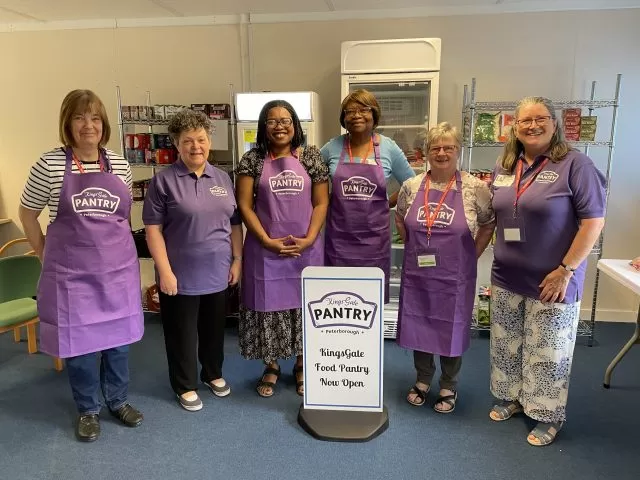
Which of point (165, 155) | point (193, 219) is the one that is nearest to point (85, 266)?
point (193, 219)

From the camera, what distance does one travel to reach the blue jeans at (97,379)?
89.0 inches

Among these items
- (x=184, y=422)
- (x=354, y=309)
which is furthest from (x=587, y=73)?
(x=184, y=422)

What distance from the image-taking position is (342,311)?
7.41ft

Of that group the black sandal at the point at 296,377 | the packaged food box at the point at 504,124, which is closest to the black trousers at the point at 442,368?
the black sandal at the point at 296,377

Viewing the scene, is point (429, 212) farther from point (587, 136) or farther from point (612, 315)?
point (612, 315)

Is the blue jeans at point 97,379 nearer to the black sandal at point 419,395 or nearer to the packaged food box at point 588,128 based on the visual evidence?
the black sandal at point 419,395

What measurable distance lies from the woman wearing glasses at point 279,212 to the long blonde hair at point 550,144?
0.89m

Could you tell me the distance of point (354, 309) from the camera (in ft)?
7.37

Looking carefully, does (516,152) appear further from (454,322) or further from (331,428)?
(331,428)

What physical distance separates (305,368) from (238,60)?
2.73 meters

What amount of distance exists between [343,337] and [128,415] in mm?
1158

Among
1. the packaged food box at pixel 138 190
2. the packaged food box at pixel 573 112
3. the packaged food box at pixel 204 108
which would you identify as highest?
the packaged food box at pixel 204 108

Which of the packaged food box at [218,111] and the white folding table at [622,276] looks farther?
the packaged food box at [218,111]

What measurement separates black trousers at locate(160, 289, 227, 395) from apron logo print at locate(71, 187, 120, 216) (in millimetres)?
516
